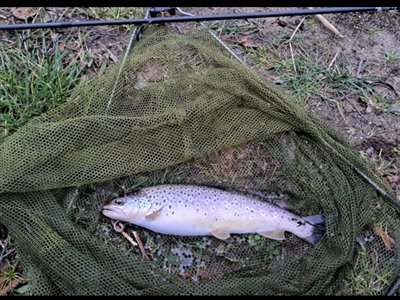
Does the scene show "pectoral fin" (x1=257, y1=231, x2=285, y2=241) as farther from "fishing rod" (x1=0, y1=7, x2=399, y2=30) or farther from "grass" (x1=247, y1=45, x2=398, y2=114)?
"fishing rod" (x1=0, y1=7, x2=399, y2=30)

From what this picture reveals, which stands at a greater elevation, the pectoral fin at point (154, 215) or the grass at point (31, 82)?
the grass at point (31, 82)

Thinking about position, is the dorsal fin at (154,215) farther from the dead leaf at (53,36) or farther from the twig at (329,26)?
the twig at (329,26)

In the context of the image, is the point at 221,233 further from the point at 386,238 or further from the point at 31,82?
the point at 31,82

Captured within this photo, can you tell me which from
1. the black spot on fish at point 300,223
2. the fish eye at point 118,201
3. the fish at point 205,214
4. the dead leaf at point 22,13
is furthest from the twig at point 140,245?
the dead leaf at point 22,13

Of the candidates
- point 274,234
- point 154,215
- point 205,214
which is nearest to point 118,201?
point 154,215

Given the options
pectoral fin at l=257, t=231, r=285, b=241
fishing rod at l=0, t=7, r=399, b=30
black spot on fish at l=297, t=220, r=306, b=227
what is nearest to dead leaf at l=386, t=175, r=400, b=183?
black spot on fish at l=297, t=220, r=306, b=227
